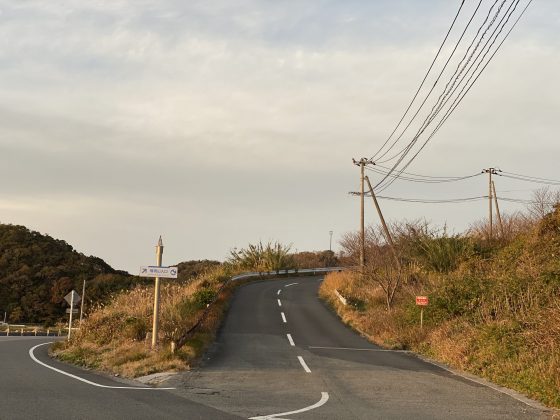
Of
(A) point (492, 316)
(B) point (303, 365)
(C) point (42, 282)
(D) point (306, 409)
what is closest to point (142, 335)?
(B) point (303, 365)

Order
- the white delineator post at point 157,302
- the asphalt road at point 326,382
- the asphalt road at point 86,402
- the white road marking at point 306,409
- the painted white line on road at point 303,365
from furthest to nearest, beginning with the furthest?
the white delineator post at point 157,302 < the painted white line on road at point 303,365 < the asphalt road at point 326,382 < the white road marking at point 306,409 < the asphalt road at point 86,402

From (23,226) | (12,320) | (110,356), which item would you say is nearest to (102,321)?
(110,356)

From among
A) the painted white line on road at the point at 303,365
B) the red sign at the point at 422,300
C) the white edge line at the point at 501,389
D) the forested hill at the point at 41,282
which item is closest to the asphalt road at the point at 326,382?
the painted white line on road at the point at 303,365

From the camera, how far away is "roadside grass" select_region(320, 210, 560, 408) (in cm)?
1278

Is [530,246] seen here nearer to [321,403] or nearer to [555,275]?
[555,275]

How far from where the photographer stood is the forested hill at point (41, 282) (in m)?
73.6

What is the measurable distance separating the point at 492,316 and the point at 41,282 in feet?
227

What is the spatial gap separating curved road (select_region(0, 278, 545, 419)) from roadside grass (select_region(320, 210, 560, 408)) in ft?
2.96

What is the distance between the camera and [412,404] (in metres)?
10.5

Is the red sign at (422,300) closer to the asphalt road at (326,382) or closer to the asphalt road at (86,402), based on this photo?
the asphalt road at (326,382)

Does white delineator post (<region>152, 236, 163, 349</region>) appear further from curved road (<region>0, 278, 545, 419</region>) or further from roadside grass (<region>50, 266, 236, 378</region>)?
curved road (<region>0, 278, 545, 419</region>)

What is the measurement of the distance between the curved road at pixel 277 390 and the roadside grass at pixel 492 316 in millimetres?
903

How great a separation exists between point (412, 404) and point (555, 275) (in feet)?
28.9

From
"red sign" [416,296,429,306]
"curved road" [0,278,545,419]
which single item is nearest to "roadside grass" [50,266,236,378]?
"curved road" [0,278,545,419]
